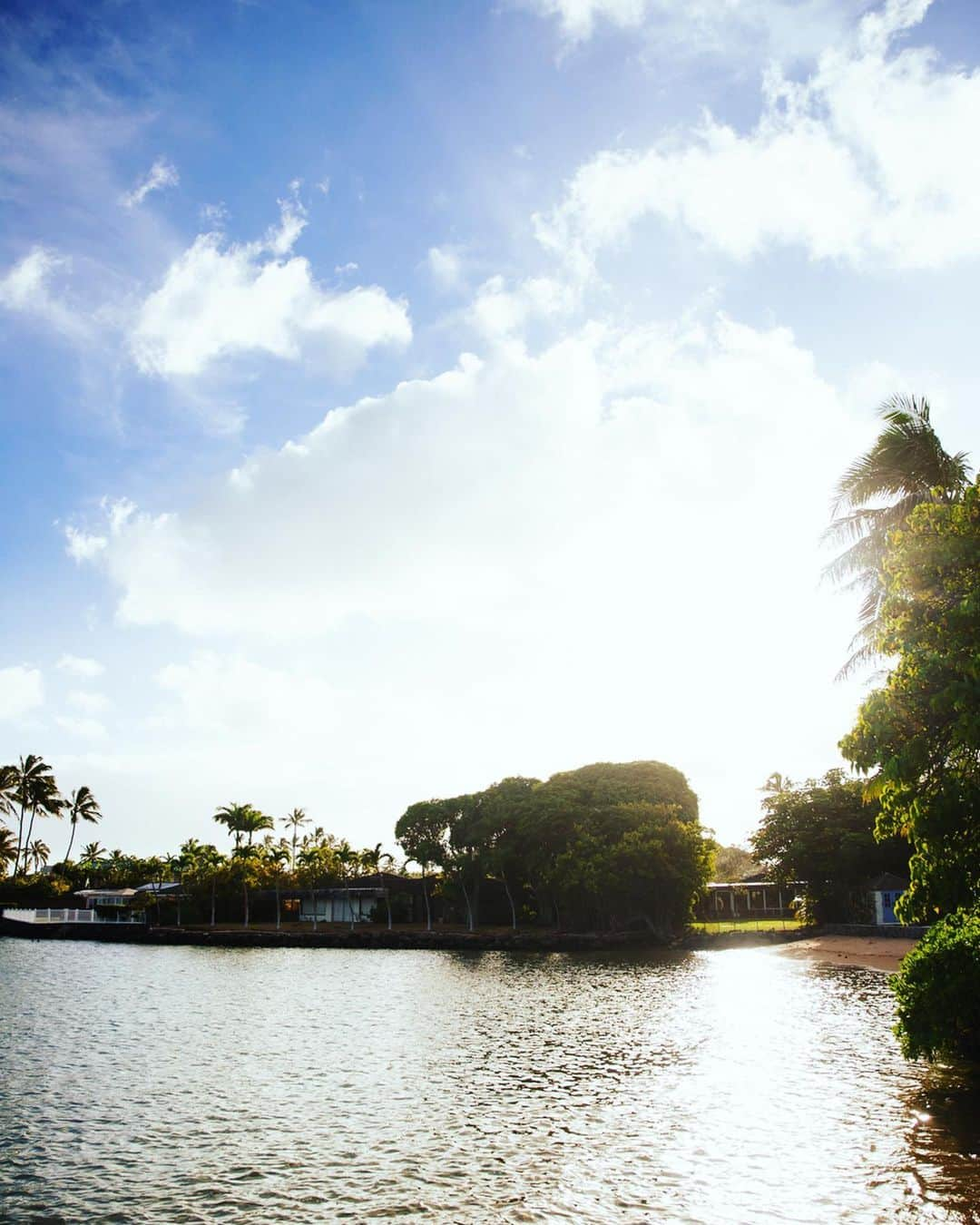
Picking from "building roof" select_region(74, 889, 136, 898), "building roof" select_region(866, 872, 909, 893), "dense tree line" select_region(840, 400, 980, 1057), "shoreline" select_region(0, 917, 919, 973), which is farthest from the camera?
"building roof" select_region(74, 889, 136, 898)

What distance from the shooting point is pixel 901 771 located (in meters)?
16.5

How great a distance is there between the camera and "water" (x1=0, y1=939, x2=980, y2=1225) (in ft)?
42.7

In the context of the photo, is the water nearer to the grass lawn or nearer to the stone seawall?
the stone seawall

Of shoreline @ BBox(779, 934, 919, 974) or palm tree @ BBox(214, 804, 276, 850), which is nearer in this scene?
shoreline @ BBox(779, 934, 919, 974)

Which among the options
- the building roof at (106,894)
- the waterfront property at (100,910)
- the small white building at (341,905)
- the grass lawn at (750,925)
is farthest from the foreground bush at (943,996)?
the building roof at (106,894)

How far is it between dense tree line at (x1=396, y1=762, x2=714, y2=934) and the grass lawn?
22.0 feet

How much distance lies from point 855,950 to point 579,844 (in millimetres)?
19990

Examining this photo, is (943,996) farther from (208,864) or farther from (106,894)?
(106,894)

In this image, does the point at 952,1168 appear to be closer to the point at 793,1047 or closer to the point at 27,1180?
the point at 793,1047

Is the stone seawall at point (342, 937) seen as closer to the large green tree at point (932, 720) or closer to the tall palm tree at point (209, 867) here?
the tall palm tree at point (209, 867)

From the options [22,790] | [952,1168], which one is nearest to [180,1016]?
[952,1168]

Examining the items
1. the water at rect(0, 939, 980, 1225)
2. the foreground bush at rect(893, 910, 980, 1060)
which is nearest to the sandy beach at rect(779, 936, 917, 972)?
the water at rect(0, 939, 980, 1225)

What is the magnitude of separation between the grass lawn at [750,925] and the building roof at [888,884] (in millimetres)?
9771

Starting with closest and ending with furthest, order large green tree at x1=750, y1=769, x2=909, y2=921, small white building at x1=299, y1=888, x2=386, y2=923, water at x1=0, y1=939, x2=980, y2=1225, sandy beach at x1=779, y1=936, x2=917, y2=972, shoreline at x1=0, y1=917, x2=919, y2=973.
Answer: water at x1=0, y1=939, x2=980, y2=1225 < sandy beach at x1=779, y1=936, x2=917, y2=972 < shoreline at x1=0, y1=917, x2=919, y2=973 < large green tree at x1=750, y1=769, x2=909, y2=921 < small white building at x1=299, y1=888, x2=386, y2=923
